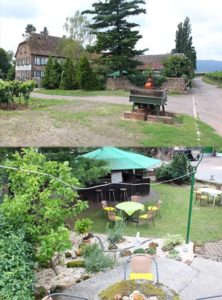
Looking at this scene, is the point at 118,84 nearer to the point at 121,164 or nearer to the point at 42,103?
the point at 42,103

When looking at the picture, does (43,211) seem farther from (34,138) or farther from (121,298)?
(34,138)

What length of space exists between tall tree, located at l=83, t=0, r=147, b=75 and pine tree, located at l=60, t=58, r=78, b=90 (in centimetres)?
192

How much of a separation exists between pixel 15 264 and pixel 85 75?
1470 centimetres

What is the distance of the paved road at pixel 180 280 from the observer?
542cm

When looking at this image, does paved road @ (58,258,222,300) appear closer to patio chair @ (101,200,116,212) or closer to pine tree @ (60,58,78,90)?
patio chair @ (101,200,116,212)

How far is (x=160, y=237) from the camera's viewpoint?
8.42 metres

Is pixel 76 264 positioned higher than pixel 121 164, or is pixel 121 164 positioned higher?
pixel 121 164

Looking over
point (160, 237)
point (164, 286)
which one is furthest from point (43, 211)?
point (160, 237)

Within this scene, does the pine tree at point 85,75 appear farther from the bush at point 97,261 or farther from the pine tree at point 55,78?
the bush at point 97,261

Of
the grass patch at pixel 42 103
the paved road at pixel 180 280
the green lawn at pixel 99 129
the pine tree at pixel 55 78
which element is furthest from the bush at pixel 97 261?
the pine tree at pixel 55 78

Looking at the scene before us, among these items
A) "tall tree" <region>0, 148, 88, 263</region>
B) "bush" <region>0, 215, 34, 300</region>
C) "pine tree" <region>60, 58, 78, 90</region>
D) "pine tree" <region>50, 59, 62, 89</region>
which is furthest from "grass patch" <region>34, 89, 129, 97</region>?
"bush" <region>0, 215, 34, 300</region>

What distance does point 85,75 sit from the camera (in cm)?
1842

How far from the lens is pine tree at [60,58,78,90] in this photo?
17025 mm

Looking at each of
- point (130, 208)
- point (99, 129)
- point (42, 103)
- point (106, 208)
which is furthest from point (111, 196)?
point (42, 103)
